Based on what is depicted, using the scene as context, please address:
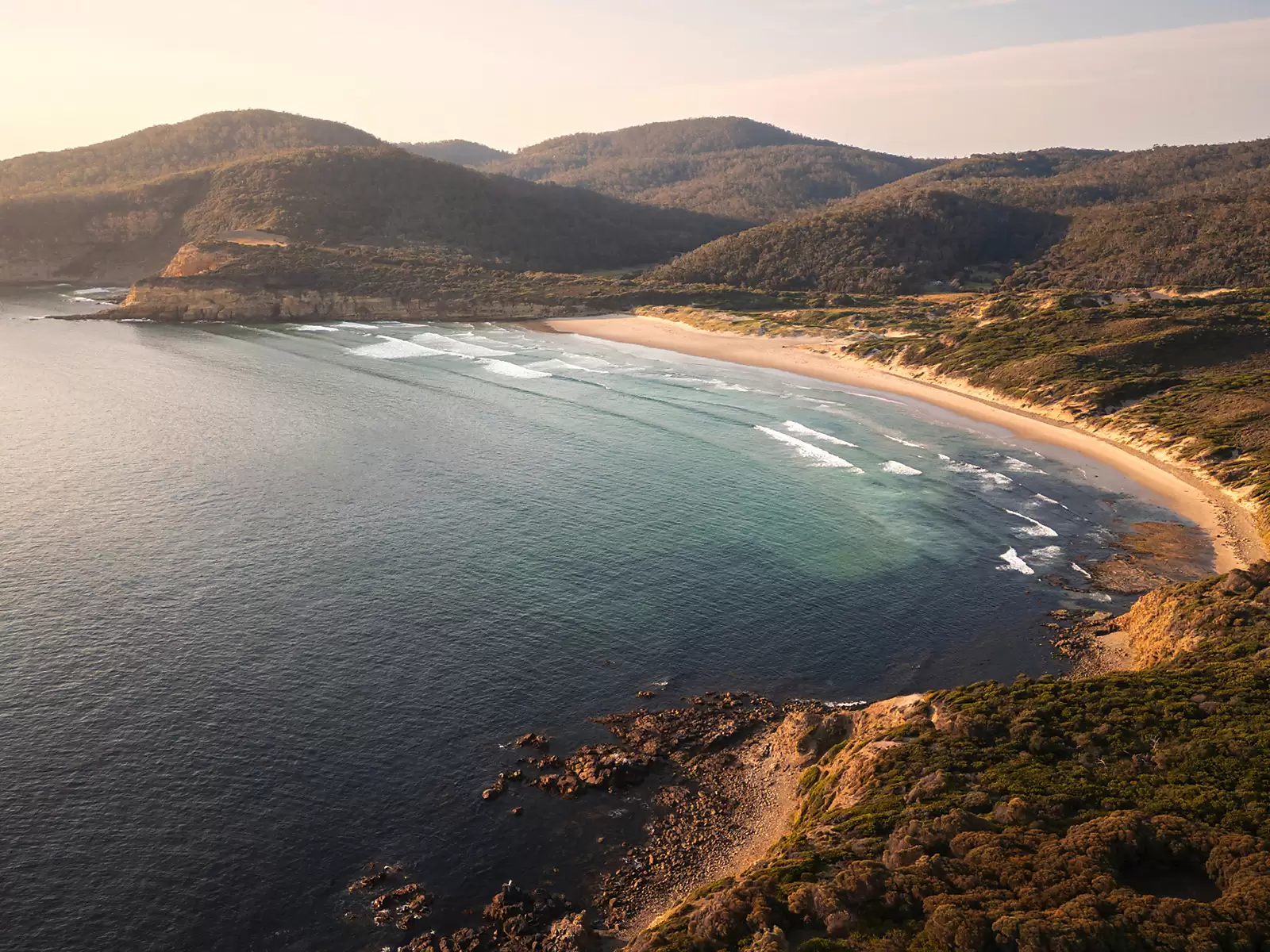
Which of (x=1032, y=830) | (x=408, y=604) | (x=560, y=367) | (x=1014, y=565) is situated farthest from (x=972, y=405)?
(x=1032, y=830)

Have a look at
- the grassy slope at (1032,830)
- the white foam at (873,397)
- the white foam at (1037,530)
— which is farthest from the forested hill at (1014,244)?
the grassy slope at (1032,830)

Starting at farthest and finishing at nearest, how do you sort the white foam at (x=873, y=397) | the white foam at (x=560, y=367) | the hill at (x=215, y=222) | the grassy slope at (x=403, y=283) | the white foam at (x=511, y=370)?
the hill at (x=215, y=222) → the grassy slope at (x=403, y=283) → the white foam at (x=560, y=367) → the white foam at (x=511, y=370) → the white foam at (x=873, y=397)

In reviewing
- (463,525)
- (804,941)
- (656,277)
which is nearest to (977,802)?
(804,941)

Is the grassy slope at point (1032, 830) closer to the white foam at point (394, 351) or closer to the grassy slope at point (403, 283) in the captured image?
the white foam at point (394, 351)

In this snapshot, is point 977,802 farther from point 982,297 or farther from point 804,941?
point 982,297

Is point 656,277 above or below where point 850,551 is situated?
above

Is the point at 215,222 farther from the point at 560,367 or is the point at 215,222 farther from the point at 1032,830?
the point at 1032,830

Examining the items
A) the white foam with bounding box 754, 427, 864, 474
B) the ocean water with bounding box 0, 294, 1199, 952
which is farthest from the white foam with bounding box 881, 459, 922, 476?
the white foam with bounding box 754, 427, 864, 474
